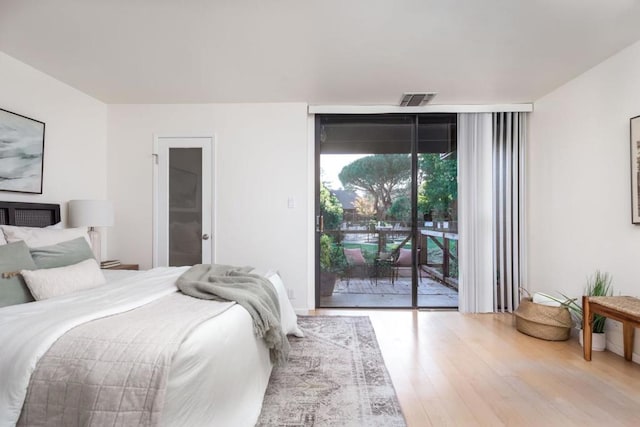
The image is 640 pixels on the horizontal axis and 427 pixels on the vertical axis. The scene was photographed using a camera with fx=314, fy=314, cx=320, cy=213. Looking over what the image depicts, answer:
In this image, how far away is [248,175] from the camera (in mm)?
3643

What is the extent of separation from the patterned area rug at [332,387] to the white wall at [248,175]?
1.07 m

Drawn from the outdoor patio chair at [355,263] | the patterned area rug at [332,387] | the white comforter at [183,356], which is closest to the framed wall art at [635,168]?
the patterned area rug at [332,387]

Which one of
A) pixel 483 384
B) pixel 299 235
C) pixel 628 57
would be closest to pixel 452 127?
pixel 628 57

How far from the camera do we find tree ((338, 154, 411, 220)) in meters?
3.82

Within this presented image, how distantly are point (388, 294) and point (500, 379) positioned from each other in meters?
1.74

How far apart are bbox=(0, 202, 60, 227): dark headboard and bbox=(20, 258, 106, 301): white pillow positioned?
943 mm

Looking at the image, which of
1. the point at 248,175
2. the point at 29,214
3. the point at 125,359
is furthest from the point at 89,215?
the point at 125,359

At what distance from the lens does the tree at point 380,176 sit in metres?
3.82

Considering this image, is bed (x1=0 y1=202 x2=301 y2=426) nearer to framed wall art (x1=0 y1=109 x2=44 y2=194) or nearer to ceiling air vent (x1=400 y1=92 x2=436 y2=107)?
framed wall art (x1=0 y1=109 x2=44 y2=194)

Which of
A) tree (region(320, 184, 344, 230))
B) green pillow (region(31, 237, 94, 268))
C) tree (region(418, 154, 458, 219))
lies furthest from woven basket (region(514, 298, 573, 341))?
green pillow (region(31, 237, 94, 268))

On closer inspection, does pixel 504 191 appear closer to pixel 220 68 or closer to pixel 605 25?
pixel 605 25

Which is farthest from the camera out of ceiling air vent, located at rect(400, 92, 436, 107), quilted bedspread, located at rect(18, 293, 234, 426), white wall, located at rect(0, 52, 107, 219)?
ceiling air vent, located at rect(400, 92, 436, 107)

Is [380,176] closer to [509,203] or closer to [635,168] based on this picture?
[509,203]

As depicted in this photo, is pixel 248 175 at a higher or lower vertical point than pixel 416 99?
lower
